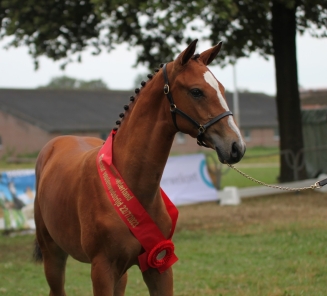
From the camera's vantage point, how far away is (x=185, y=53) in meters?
3.94

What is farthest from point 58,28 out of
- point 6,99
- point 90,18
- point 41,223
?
point 6,99

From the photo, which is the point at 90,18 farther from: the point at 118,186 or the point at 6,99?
the point at 6,99

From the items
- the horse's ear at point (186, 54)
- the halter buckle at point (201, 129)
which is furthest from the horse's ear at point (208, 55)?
the halter buckle at point (201, 129)

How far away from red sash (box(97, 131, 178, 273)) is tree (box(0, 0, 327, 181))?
11658mm

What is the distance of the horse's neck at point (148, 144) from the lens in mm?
4191

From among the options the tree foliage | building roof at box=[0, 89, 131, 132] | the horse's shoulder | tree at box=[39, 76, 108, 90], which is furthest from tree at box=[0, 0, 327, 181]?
tree at box=[39, 76, 108, 90]

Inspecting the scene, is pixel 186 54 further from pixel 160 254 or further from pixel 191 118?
pixel 160 254

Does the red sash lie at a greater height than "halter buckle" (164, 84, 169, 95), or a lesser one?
lesser

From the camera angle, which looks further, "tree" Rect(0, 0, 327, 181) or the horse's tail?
"tree" Rect(0, 0, 327, 181)

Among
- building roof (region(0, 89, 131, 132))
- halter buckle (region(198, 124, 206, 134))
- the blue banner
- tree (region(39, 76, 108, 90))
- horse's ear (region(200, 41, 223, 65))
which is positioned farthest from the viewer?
tree (region(39, 76, 108, 90))

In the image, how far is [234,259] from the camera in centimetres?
859

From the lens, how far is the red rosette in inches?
167

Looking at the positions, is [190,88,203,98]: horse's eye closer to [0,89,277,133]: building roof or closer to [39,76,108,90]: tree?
[0,89,277,133]: building roof

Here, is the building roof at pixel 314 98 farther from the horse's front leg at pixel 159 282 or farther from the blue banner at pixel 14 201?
the horse's front leg at pixel 159 282
